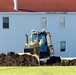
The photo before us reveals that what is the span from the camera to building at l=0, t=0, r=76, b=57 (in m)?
53.5

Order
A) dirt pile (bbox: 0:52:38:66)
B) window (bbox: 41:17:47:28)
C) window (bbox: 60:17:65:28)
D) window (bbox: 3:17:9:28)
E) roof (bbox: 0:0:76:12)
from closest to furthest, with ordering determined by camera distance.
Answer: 1. dirt pile (bbox: 0:52:38:66)
2. window (bbox: 3:17:9:28)
3. window (bbox: 41:17:47:28)
4. window (bbox: 60:17:65:28)
5. roof (bbox: 0:0:76:12)

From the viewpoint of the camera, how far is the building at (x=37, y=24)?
53500mm

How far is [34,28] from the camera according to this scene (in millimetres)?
54031

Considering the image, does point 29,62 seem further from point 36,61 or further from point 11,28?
point 11,28

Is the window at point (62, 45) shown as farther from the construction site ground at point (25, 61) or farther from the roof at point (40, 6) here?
the construction site ground at point (25, 61)

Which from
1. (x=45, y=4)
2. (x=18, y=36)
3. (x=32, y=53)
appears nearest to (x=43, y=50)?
(x=32, y=53)

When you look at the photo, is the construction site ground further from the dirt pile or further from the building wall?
the building wall

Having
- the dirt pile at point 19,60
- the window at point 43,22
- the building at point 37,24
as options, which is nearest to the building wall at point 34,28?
the building at point 37,24

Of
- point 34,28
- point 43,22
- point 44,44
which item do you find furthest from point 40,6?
point 44,44

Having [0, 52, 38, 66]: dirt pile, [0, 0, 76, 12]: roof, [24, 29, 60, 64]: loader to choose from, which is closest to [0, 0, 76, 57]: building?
[0, 0, 76, 12]: roof

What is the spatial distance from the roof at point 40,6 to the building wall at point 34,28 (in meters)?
0.89

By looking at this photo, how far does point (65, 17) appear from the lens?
5506 centimetres

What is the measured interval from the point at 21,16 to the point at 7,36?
2.42m

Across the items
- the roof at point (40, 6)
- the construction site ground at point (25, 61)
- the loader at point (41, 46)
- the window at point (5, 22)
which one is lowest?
the construction site ground at point (25, 61)
